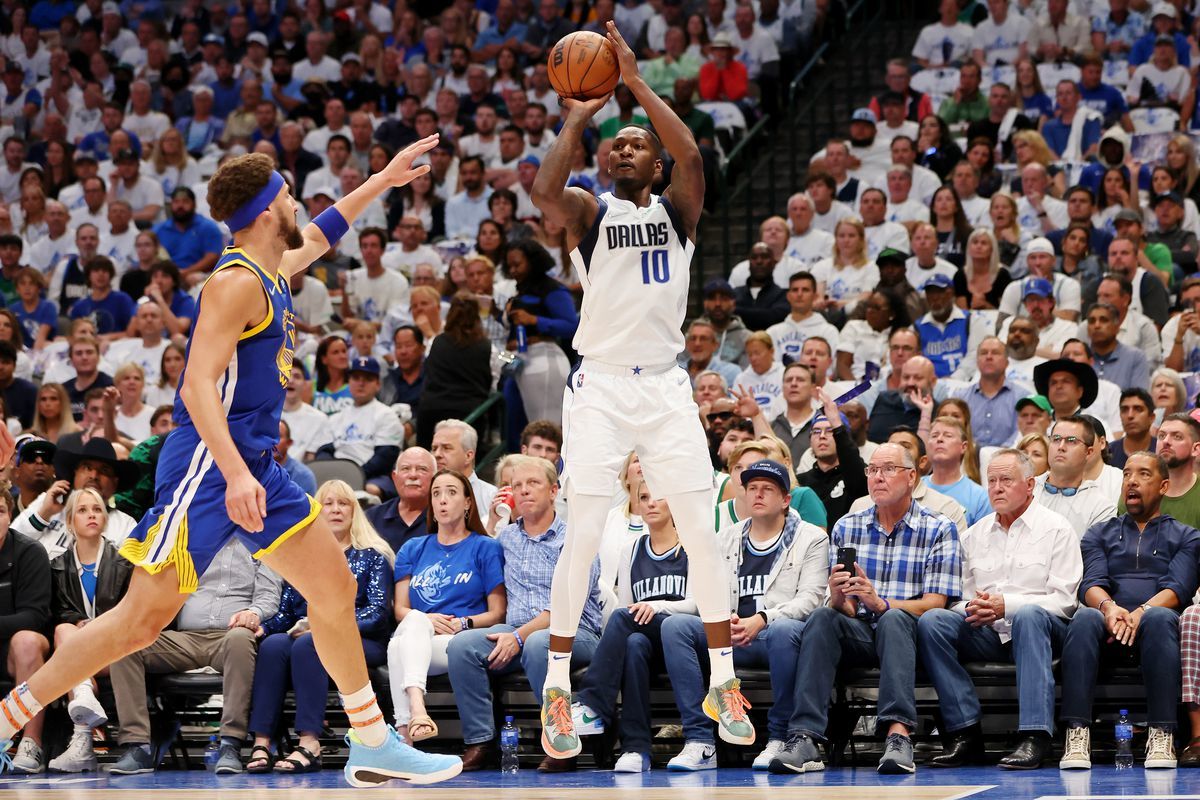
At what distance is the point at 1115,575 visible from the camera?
27.3 ft

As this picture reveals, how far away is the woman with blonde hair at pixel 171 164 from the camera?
1736 cm

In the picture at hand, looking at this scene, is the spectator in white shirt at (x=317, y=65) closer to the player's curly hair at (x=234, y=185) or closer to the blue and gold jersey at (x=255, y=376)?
the player's curly hair at (x=234, y=185)

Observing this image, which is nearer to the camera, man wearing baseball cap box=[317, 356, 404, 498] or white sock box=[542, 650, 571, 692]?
white sock box=[542, 650, 571, 692]

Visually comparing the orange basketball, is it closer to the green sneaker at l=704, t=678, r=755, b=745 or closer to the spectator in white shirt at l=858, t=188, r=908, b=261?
the green sneaker at l=704, t=678, r=755, b=745

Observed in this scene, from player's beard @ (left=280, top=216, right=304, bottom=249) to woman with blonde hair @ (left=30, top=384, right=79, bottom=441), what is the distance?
22.1 feet

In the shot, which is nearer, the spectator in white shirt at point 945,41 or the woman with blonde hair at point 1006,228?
the woman with blonde hair at point 1006,228

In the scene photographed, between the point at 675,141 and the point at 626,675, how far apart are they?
3.05 metres

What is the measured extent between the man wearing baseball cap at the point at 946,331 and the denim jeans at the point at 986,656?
411 cm

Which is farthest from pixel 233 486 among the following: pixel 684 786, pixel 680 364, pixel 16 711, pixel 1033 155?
pixel 1033 155

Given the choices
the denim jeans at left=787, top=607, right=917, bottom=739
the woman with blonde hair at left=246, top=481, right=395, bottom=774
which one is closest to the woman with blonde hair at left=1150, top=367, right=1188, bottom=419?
the denim jeans at left=787, top=607, right=917, bottom=739

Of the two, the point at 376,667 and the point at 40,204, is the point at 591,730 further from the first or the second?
the point at 40,204

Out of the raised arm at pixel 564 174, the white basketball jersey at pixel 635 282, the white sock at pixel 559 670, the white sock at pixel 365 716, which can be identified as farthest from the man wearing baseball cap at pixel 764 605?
the raised arm at pixel 564 174

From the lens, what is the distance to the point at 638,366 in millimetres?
6582

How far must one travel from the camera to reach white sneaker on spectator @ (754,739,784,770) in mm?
7840
